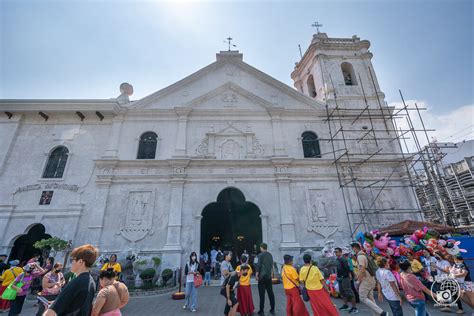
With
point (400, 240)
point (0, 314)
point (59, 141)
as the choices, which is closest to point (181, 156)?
point (59, 141)

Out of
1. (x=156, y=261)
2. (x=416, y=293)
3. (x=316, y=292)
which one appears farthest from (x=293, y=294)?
(x=156, y=261)

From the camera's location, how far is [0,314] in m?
7.45

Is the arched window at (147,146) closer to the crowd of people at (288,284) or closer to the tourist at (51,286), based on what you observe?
the crowd of people at (288,284)

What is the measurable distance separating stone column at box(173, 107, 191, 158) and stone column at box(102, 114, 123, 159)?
12.6 feet

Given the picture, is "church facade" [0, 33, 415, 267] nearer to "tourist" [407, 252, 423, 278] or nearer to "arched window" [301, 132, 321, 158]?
"arched window" [301, 132, 321, 158]

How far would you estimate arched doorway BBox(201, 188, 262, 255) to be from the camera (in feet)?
45.9

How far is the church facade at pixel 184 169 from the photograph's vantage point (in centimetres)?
1271

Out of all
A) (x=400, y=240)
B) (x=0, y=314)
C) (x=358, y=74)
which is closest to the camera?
(x=0, y=314)

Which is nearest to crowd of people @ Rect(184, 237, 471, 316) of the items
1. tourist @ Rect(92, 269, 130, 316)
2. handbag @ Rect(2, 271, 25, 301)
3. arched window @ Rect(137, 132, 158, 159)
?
tourist @ Rect(92, 269, 130, 316)

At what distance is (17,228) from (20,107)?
812 centimetres

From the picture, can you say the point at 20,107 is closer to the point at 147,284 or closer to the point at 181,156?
the point at 181,156

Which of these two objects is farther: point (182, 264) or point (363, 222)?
point (363, 222)

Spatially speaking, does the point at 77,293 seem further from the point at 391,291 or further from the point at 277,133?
the point at 277,133

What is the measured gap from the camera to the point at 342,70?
19.2 metres
